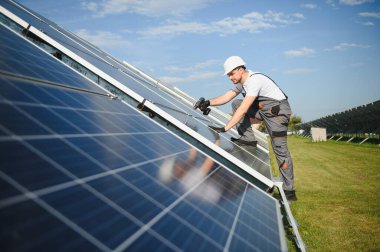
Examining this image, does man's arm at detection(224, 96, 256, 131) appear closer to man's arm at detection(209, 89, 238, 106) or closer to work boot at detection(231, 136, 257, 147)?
work boot at detection(231, 136, 257, 147)

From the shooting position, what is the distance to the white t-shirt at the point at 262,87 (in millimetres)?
6145

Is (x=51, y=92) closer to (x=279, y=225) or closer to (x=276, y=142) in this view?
(x=279, y=225)

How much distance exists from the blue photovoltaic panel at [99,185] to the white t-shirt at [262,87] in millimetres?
2665

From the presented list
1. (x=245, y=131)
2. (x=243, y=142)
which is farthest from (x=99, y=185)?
(x=245, y=131)

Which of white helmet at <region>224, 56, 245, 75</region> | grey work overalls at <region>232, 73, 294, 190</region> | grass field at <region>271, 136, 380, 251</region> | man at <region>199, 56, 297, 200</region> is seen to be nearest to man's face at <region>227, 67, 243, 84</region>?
man at <region>199, 56, 297, 200</region>

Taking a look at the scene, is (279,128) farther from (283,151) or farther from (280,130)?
(283,151)

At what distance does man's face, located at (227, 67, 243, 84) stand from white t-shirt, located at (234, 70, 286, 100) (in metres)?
0.33

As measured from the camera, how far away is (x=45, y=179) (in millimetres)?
1535

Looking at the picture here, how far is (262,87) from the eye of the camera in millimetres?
6332

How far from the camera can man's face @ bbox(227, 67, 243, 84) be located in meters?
6.72

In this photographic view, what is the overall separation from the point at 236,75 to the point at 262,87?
2.41 feet

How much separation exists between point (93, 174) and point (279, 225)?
207 cm

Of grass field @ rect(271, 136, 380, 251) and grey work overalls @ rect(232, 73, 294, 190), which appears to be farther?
grey work overalls @ rect(232, 73, 294, 190)

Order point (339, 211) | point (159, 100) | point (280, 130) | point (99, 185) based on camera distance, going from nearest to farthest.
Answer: point (99, 185), point (280, 130), point (159, 100), point (339, 211)
